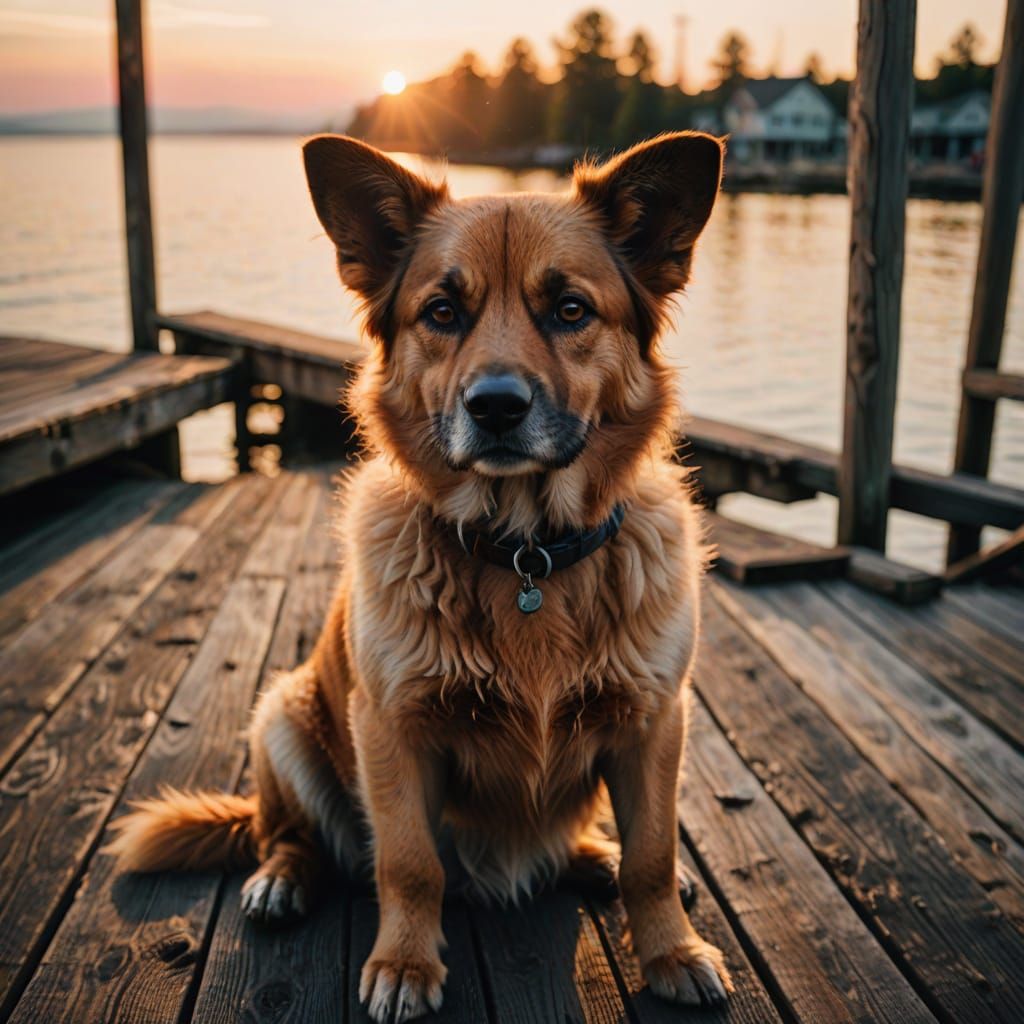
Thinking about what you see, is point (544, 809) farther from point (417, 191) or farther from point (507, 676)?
point (417, 191)

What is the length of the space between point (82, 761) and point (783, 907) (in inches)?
81.9

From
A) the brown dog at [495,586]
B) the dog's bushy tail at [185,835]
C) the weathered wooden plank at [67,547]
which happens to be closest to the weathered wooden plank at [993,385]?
the brown dog at [495,586]

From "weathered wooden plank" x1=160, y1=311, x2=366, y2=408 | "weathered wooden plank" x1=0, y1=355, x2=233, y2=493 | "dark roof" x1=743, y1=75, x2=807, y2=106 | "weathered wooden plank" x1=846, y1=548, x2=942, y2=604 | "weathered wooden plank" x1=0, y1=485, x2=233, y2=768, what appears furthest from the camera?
"dark roof" x1=743, y1=75, x2=807, y2=106

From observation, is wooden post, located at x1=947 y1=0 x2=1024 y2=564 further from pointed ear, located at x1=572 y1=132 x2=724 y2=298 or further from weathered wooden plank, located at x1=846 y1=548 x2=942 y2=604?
pointed ear, located at x1=572 y1=132 x2=724 y2=298

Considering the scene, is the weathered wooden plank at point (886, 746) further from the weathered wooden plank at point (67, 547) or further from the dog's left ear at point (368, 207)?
the weathered wooden plank at point (67, 547)

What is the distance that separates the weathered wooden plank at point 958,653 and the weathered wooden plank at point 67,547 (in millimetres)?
3541

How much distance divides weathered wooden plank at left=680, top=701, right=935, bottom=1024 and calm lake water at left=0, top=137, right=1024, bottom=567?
4.22 ft

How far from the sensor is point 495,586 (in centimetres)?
223

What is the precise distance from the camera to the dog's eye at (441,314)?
2.35 meters

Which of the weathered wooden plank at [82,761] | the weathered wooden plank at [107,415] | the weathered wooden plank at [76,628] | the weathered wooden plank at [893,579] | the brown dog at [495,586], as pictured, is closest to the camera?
the brown dog at [495,586]

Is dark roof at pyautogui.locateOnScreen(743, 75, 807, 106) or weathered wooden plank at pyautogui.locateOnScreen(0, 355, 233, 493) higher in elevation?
dark roof at pyautogui.locateOnScreen(743, 75, 807, 106)

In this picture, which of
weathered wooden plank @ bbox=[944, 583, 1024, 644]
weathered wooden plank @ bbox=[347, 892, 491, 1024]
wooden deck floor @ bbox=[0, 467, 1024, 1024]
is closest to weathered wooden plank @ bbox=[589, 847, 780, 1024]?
wooden deck floor @ bbox=[0, 467, 1024, 1024]

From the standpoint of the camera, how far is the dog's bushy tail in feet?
8.11

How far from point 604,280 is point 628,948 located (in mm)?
1579
